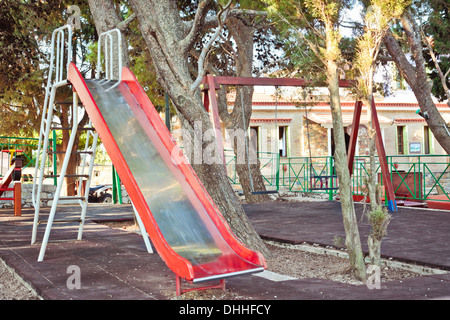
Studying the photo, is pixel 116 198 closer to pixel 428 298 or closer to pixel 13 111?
pixel 13 111

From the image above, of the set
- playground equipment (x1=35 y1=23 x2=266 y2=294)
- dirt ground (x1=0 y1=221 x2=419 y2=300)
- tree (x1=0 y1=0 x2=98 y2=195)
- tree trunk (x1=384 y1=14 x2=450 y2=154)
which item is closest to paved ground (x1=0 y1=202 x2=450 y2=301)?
dirt ground (x1=0 y1=221 x2=419 y2=300)

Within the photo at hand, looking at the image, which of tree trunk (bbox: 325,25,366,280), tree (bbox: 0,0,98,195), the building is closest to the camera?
tree trunk (bbox: 325,25,366,280)

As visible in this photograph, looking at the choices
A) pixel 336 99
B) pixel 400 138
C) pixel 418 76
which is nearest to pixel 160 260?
pixel 336 99

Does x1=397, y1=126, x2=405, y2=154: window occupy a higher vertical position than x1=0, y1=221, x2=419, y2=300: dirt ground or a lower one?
higher

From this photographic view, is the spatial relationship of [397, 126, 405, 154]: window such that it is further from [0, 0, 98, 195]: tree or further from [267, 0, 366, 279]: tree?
[267, 0, 366, 279]: tree

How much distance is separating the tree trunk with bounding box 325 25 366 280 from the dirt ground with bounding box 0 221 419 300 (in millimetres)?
216

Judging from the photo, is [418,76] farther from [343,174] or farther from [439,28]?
[343,174]

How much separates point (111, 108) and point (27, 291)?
241cm

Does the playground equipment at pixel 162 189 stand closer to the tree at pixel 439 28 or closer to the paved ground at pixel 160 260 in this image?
the paved ground at pixel 160 260

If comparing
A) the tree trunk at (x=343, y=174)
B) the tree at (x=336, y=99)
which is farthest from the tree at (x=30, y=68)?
the tree trunk at (x=343, y=174)

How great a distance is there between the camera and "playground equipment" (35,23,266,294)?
410 centimetres
